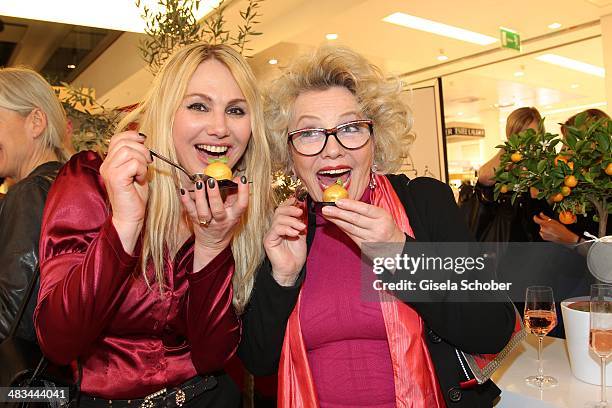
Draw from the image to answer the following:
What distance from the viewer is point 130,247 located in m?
1.44

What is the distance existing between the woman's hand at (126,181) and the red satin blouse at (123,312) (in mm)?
39

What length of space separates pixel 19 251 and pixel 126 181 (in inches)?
24.8

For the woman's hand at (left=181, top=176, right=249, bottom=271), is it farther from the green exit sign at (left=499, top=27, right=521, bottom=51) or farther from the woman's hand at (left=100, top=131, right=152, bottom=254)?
the green exit sign at (left=499, top=27, right=521, bottom=51)

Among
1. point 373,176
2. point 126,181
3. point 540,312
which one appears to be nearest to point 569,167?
point 540,312

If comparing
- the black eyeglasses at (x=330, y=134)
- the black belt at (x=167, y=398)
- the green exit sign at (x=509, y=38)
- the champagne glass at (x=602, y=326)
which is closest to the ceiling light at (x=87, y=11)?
the black eyeglasses at (x=330, y=134)

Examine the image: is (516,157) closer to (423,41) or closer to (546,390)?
(546,390)

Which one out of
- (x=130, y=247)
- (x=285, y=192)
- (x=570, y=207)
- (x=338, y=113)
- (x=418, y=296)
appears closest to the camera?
(x=130, y=247)

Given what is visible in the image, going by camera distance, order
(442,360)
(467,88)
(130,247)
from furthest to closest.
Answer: (467,88) → (442,360) → (130,247)

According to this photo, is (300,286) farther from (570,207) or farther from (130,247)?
(570,207)

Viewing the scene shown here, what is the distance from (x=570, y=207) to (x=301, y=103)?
4.31 ft

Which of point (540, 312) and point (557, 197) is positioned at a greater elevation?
point (557, 197)

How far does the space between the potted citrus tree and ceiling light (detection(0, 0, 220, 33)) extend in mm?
3721

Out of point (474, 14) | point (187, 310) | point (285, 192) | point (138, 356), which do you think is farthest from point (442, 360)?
point (474, 14)

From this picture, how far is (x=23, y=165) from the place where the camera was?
2.41 m
